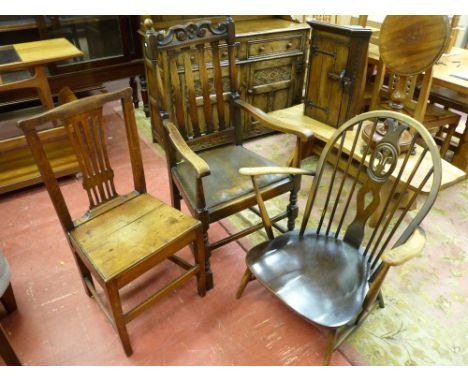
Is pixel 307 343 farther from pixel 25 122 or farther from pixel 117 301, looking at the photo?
pixel 25 122

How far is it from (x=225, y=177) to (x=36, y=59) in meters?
1.38

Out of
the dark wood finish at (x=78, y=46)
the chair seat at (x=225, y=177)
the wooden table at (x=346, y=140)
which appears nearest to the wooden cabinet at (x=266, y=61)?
the dark wood finish at (x=78, y=46)

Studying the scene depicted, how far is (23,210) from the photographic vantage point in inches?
91.0

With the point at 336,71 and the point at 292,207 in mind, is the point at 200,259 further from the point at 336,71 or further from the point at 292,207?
the point at 336,71

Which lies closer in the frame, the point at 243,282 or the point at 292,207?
the point at 243,282

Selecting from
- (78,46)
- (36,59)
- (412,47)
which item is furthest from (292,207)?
(78,46)

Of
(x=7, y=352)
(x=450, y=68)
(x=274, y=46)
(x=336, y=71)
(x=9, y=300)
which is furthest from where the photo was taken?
(x=274, y=46)

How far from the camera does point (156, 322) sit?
1666 mm

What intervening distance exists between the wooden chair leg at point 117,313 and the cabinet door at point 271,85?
1.94m

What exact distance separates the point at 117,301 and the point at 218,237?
2.80 ft

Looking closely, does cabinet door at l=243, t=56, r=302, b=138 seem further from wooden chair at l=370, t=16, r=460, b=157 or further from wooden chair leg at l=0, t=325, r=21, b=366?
wooden chair leg at l=0, t=325, r=21, b=366

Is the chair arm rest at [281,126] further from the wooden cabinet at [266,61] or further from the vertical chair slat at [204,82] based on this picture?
the wooden cabinet at [266,61]

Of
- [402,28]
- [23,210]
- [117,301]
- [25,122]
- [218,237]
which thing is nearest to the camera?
[25,122]
